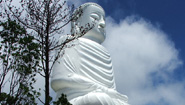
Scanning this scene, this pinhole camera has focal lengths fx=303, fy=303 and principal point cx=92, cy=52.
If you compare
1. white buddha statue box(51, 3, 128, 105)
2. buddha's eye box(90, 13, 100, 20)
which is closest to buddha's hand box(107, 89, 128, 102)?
white buddha statue box(51, 3, 128, 105)

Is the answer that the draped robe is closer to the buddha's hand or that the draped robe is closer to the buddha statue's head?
the buddha's hand

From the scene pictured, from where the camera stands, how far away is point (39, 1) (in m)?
4.50

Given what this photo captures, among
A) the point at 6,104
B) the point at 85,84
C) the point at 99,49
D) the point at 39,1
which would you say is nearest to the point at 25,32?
the point at 39,1

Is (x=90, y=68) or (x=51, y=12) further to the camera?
(x=90, y=68)

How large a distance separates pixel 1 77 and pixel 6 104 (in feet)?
1.32

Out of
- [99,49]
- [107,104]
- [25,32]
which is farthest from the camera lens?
[99,49]

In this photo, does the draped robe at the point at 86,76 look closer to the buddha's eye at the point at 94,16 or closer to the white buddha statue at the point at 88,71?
the white buddha statue at the point at 88,71

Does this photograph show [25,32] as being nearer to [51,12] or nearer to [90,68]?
[51,12]

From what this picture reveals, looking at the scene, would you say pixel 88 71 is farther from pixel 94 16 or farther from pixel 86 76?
pixel 94 16

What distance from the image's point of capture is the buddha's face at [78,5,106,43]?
833cm

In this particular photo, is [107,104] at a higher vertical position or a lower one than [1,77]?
higher

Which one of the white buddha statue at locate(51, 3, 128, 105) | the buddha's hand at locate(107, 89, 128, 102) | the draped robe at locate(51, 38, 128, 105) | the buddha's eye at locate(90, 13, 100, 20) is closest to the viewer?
the draped robe at locate(51, 38, 128, 105)

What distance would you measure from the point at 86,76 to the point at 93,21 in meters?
1.71

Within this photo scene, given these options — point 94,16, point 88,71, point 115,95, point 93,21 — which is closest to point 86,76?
point 88,71
